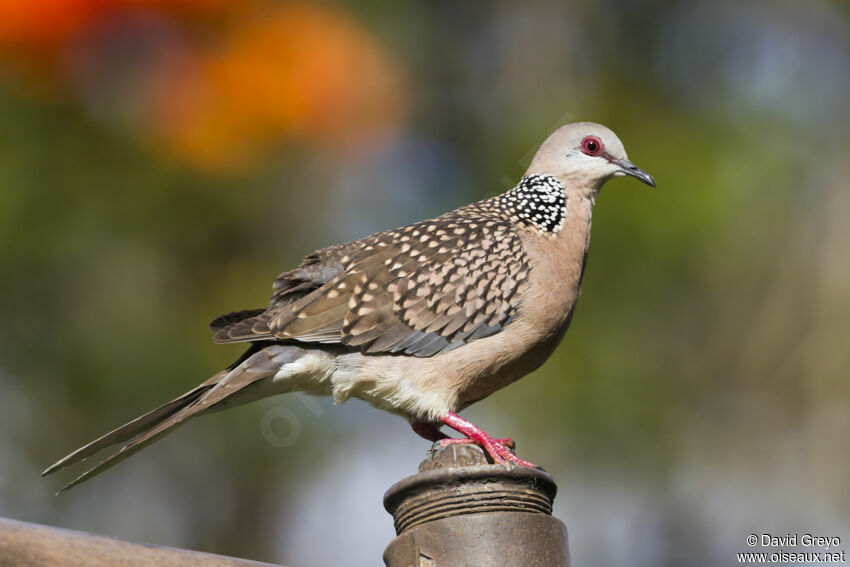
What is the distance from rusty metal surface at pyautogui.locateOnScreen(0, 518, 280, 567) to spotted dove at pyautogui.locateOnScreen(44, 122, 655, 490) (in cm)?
155

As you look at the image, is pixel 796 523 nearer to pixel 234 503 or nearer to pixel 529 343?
pixel 234 503

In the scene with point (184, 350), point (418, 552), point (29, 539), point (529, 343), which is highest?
point (184, 350)

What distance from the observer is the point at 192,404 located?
162 inches

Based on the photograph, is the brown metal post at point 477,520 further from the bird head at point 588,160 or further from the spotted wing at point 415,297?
the bird head at point 588,160

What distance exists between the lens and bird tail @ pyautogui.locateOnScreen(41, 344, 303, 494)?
3.71 m

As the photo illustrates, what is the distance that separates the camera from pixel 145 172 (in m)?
9.73

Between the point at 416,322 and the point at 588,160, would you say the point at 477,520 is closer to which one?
the point at 416,322

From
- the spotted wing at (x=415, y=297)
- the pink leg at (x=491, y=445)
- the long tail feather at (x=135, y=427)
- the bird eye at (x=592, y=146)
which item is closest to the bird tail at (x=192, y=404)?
the long tail feather at (x=135, y=427)

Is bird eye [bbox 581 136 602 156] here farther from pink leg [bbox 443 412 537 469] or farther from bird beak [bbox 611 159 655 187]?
pink leg [bbox 443 412 537 469]

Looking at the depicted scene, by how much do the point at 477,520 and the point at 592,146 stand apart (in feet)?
7.84

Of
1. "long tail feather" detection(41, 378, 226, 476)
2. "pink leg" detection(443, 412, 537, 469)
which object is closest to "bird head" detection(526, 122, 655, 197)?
"pink leg" detection(443, 412, 537, 469)

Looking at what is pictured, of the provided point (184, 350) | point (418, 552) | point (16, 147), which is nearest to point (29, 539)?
point (418, 552)

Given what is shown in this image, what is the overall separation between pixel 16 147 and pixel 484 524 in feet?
24.9

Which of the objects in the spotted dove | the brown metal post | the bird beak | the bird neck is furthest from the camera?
the bird beak
